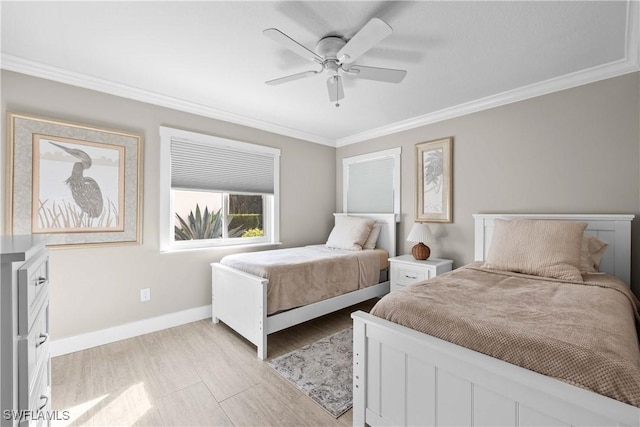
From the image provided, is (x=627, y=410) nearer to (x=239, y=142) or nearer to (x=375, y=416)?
(x=375, y=416)

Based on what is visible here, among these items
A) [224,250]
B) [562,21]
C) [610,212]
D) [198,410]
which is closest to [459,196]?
[610,212]

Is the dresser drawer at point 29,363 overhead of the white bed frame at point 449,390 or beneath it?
overhead

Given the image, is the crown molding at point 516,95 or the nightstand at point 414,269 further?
the nightstand at point 414,269

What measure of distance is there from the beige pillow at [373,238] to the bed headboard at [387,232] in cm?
7

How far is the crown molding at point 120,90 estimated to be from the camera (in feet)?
7.27

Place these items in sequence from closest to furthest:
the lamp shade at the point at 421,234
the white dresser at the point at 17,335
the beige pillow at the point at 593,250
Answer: the white dresser at the point at 17,335
the beige pillow at the point at 593,250
the lamp shade at the point at 421,234

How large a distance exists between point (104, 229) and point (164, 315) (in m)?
1.02

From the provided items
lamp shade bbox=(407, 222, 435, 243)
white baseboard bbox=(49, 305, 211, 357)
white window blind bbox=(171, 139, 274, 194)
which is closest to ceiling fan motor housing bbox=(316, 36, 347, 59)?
white window blind bbox=(171, 139, 274, 194)

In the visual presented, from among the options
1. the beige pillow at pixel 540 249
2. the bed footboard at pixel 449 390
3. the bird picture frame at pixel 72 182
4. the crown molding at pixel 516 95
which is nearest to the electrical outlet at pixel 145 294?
the bird picture frame at pixel 72 182

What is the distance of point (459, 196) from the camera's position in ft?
10.6

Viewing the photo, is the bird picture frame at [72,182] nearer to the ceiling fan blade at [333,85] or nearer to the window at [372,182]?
the ceiling fan blade at [333,85]

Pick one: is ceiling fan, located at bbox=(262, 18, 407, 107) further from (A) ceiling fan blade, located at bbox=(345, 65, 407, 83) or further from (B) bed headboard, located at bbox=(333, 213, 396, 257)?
(B) bed headboard, located at bbox=(333, 213, 396, 257)

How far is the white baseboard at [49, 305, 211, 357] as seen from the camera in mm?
2389

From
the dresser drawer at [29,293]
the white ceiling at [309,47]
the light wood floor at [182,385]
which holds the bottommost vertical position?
the light wood floor at [182,385]
